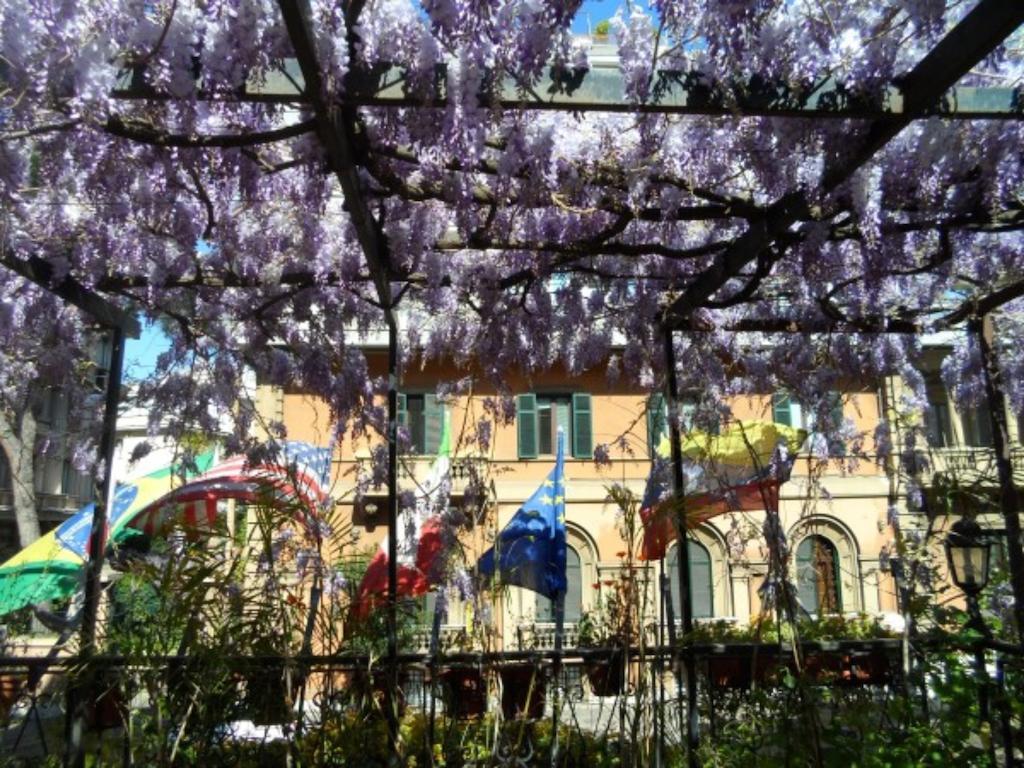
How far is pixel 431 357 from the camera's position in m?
8.07

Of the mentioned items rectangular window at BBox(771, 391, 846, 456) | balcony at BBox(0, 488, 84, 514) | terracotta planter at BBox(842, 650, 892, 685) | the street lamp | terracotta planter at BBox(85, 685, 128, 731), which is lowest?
terracotta planter at BBox(85, 685, 128, 731)

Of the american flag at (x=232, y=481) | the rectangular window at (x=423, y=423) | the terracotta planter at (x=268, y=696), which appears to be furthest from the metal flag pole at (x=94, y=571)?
the rectangular window at (x=423, y=423)

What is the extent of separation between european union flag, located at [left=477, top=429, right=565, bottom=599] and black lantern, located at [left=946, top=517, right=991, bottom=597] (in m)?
2.79

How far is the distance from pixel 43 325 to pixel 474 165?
4.36 metres

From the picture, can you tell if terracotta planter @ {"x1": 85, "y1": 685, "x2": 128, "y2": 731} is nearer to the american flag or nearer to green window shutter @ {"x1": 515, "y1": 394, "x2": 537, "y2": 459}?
the american flag

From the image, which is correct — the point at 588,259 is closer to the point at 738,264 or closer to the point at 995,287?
the point at 738,264

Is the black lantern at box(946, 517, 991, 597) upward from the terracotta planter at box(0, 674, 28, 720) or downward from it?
upward

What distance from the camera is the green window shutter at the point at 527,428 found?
15836 mm

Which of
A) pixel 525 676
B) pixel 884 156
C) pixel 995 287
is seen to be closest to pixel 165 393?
pixel 525 676

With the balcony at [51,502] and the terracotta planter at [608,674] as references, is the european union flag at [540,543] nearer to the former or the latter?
the terracotta planter at [608,674]

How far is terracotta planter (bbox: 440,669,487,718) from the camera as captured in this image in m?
4.36

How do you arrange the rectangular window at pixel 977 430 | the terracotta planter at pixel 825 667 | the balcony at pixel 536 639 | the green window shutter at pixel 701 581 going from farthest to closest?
the rectangular window at pixel 977 430 → the green window shutter at pixel 701 581 → the balcony at pixel 536 639 → the terracotta planter at pixel 825 667

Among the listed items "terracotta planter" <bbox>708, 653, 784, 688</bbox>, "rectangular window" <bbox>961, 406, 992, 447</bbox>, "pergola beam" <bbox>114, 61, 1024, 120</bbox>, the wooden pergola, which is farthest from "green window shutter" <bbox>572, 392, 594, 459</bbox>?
"pergola beam" <bbox>114, 61, 1024, 120</bbox>

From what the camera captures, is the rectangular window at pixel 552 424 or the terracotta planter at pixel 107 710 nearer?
the terracotta planter at pixel 107 710
